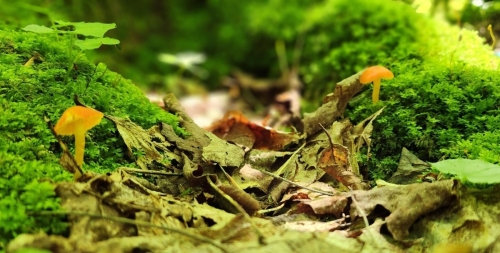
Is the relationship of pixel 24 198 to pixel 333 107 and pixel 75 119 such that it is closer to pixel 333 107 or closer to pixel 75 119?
pixel 75 119

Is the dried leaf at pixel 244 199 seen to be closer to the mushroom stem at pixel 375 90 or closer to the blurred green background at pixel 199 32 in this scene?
the mushroom stem at pixel 375 90

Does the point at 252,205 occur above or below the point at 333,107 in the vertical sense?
below

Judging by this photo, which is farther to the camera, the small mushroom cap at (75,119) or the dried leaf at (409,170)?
the dried leaf at (409,170)

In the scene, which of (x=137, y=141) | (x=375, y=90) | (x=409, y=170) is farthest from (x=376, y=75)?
(x=137, y=141)

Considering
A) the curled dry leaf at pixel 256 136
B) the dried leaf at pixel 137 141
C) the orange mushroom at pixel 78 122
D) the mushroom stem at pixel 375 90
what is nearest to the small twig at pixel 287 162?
the curled dry leaf at pixel 256 136

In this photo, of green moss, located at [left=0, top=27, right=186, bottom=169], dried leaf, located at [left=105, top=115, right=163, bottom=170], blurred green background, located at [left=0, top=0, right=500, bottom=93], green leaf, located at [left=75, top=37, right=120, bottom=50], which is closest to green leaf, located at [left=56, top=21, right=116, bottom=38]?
green leaf, located at [left=75, top=37, right=120, bottom=50]
